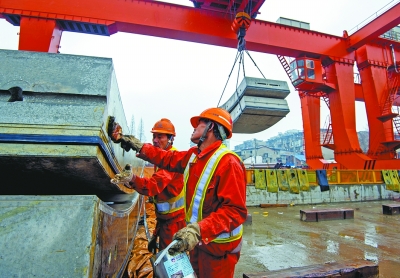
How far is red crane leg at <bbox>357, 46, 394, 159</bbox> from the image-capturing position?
1094 centimetres

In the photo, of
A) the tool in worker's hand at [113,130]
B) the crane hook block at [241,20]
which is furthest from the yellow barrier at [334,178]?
the tool in worker's hand at [113,130]

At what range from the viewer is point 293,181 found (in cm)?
799

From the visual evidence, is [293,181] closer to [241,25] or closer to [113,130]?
[241,25]

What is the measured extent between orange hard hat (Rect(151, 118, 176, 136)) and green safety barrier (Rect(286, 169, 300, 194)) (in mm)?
6092

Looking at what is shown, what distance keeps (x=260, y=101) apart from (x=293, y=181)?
134 inches

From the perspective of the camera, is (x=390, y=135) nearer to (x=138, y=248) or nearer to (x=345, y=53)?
(x=345, y=53)

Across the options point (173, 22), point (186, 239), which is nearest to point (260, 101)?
point (173, 22)

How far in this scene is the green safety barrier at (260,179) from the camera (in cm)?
764

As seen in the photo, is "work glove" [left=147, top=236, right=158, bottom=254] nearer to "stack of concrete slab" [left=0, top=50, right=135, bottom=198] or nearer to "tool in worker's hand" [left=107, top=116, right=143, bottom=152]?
"tool in worker's hand" [left=107, top=116, right=143, bottom=152]

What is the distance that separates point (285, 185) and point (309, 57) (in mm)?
5397

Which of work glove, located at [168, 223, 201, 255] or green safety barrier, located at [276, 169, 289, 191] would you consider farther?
green safety barrier, located at [276, 169, 289, 191]

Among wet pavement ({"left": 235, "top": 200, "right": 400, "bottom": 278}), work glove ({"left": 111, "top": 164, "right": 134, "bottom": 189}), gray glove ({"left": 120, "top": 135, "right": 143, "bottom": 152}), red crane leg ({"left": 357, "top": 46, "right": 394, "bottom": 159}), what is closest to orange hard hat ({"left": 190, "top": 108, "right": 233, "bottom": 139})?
gray glove ({"left": 120, "top": 135, "right": 143, "bottom": 152})

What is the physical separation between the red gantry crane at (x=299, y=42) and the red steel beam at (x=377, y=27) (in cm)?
3

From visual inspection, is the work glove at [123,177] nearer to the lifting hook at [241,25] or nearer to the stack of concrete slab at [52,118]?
the stack of concrete slab at [52,118]
